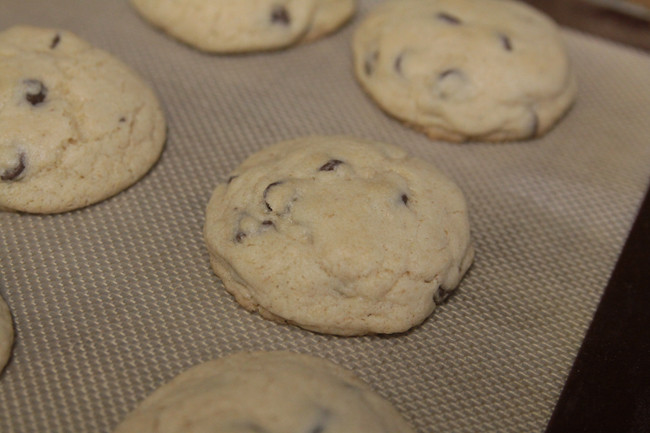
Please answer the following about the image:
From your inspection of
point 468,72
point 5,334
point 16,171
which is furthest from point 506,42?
point 5,334

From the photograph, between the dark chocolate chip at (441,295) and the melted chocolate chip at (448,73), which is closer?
the dark chocolate chip at (441,295)

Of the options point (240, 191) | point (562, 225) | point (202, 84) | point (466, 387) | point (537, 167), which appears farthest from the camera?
point (202, 84)

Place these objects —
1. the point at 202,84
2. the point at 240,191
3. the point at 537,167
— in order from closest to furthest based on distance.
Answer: the point at 240,191
the point at 537,167
the point at 202,84

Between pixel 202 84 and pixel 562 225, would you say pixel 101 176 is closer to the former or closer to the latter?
pixel 202 84

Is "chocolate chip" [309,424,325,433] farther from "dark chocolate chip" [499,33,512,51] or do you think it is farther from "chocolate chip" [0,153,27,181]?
"dark chocolate chip" [499,33,512,51]

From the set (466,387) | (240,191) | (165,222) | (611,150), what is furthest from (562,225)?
(165,222)

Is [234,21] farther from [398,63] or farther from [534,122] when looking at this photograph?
[534,122]

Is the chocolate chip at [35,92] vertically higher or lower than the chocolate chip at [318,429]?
higher

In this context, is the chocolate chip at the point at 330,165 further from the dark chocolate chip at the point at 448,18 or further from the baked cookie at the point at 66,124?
the dark chocolate chip at the point at 448,18

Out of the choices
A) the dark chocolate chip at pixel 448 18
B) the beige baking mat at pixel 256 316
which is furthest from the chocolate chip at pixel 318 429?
the dark chocolate chip at pixel 448 18
